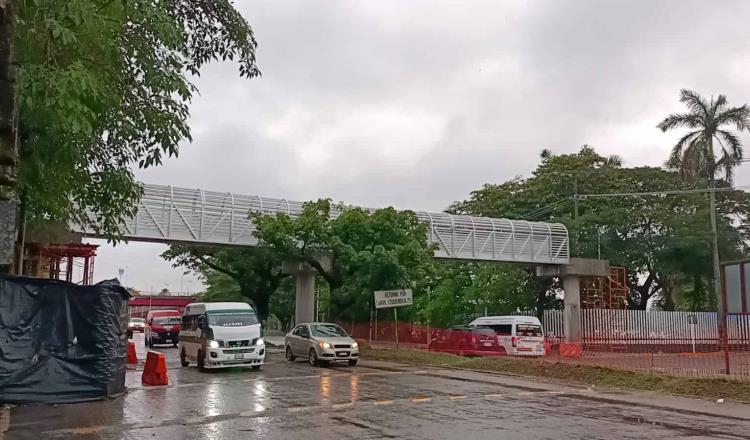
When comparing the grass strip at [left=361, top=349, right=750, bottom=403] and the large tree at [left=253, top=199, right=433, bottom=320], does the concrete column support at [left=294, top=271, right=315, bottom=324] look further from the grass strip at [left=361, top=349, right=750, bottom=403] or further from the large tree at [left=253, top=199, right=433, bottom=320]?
the grass strip at [left=361, top=349, right=750, bottom=403]

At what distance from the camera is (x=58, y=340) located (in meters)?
14.0

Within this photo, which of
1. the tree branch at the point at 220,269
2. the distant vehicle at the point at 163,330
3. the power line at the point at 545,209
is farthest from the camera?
the power line at the point at 545,209

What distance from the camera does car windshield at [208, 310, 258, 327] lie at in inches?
885

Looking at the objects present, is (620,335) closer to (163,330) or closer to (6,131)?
(163,330)

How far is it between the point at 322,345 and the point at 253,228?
11231 millimetres

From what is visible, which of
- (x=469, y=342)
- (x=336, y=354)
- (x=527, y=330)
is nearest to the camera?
(x=336, y=354)

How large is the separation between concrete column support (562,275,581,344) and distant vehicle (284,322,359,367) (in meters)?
10.8

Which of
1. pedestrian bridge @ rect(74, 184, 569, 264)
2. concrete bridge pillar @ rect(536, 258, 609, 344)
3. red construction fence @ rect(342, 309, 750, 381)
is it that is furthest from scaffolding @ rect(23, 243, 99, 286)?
concrete bridge pillar @ rect(536, 258, 609, 344)

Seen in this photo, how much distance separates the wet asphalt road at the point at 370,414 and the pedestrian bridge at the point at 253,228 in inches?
456

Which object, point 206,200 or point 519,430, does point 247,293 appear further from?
point 519,430

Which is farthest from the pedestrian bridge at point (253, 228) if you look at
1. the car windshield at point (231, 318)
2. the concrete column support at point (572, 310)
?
the car windshield at point (231, 318)

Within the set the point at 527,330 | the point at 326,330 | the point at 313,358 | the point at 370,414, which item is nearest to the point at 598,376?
the point at 527,330

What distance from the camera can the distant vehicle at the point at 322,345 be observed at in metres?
24.3

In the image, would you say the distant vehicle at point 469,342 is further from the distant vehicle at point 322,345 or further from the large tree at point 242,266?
the large tree at point 242,266
